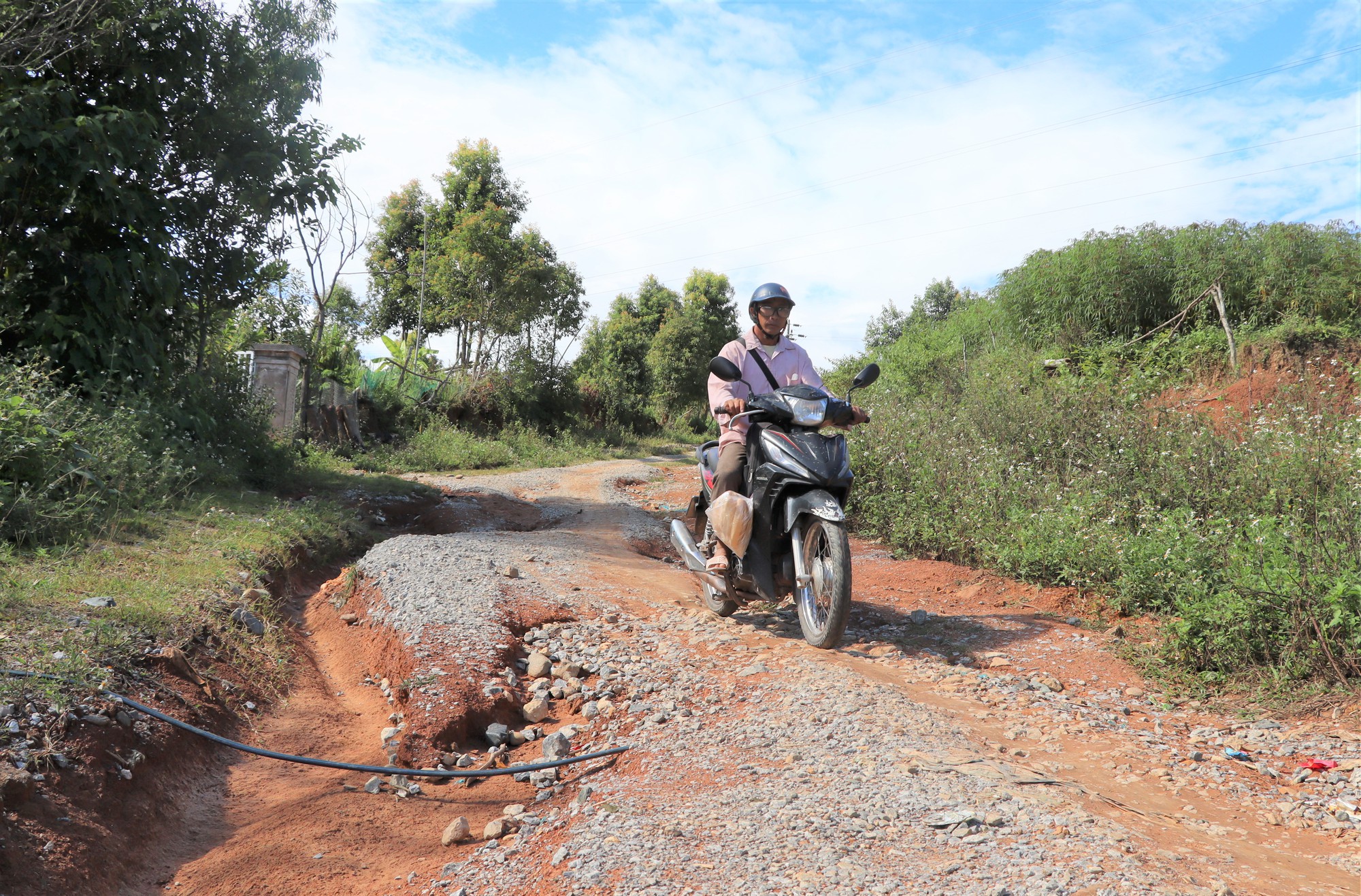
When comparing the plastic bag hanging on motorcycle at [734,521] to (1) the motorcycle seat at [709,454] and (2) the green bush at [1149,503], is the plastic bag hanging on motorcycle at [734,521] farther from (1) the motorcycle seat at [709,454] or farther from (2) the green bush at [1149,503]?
(2) the green bush at [1149,503]

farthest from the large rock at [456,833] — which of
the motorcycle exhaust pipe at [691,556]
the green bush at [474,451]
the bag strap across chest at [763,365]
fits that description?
the green bush at [474,451]

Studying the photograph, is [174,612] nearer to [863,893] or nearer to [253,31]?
[863,893]

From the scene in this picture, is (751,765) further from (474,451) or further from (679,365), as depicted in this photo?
(679,365)

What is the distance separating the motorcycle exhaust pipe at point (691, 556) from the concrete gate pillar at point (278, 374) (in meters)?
11.9

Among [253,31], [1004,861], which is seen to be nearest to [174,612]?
[1004,861]

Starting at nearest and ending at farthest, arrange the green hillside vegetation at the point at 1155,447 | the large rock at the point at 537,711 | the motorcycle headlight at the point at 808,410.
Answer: the large rock at the point at 537,711, the green hillside vegetation at the point at 1155,447, the motorcycle headlight at the point at 808,410

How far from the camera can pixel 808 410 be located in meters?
4.66

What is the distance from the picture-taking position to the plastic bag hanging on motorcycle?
4.77 meters

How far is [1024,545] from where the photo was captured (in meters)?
6.26

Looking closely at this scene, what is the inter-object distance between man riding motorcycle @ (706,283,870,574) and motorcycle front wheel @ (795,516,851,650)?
0.61m

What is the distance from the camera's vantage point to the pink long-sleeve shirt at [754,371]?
5141 mm

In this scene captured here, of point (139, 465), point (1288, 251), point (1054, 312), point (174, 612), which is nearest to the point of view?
point (174, 612)

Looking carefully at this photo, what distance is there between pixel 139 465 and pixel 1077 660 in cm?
695

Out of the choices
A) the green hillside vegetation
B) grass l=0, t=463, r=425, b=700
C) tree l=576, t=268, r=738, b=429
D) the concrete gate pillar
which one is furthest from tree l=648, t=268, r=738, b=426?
grass l=0, t=463, r=425, b=700
